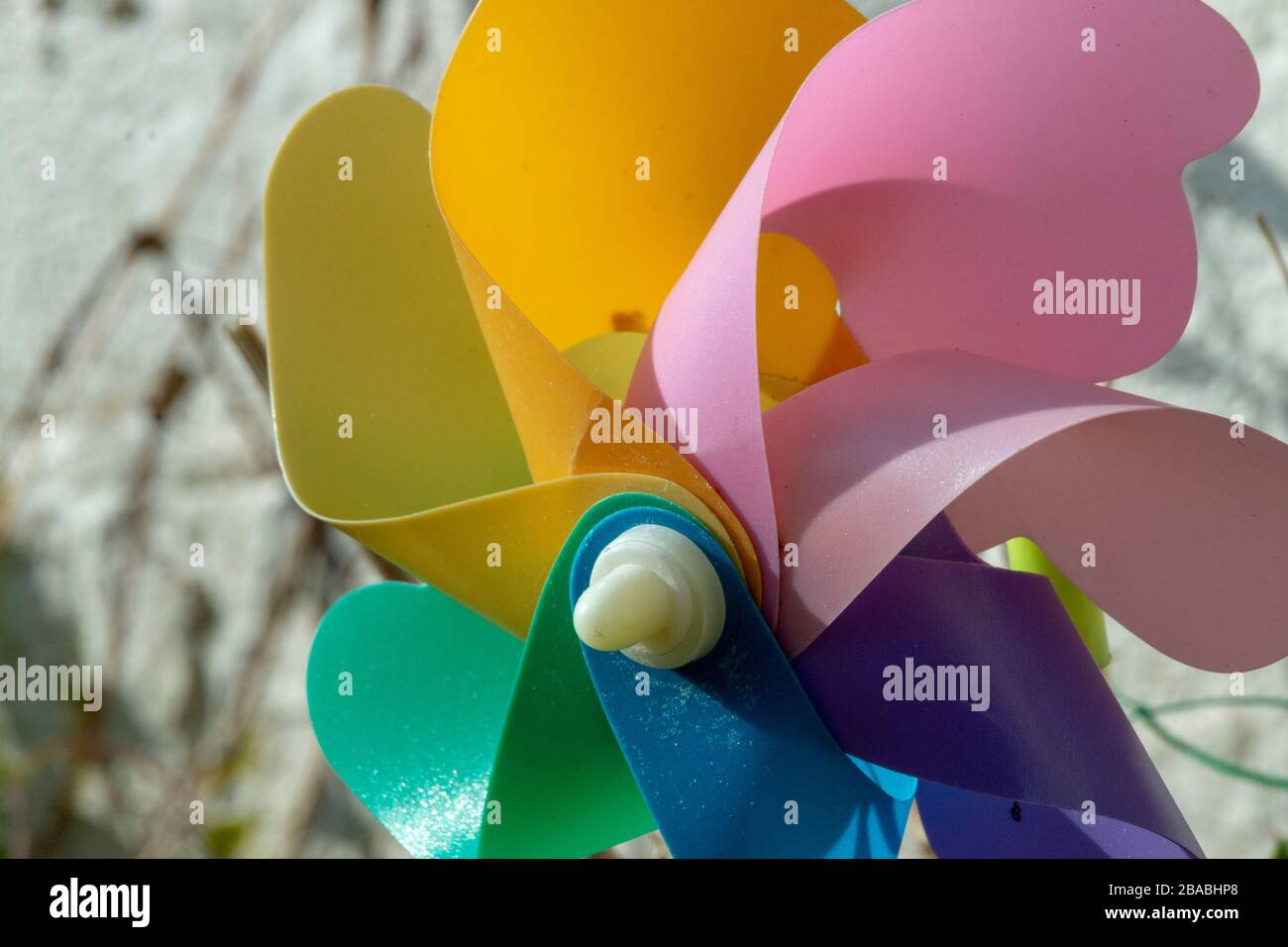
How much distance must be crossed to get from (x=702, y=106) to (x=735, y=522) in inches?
6.5

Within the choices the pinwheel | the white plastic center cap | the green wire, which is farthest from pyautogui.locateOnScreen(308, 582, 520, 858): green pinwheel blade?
the green wire

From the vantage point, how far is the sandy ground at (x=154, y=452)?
95 cm

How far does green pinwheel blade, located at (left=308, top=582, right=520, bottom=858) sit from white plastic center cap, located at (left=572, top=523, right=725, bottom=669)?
11 cm

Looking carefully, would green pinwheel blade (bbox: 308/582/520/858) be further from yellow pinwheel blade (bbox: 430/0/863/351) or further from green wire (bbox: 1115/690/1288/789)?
green wire (bbox: 1115/690/1288/789)

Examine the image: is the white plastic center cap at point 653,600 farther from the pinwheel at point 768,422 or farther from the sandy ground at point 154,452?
the sandy ground at point 154,452

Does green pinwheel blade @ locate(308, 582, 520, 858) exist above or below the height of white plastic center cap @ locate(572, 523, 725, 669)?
below

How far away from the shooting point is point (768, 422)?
0.40m

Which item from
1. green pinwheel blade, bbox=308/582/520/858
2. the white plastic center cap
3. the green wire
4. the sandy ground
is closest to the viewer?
the white plastic center cap

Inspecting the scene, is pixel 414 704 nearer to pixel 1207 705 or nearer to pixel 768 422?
pixel 768 422

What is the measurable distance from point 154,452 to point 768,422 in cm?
73

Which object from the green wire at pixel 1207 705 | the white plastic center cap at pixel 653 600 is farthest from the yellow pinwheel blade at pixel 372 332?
the green wire at pixel 1207 705

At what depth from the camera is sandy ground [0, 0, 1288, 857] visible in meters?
0.95

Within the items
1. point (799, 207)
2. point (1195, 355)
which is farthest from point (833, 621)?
point (1195, 355)

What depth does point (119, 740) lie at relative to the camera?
97cm
